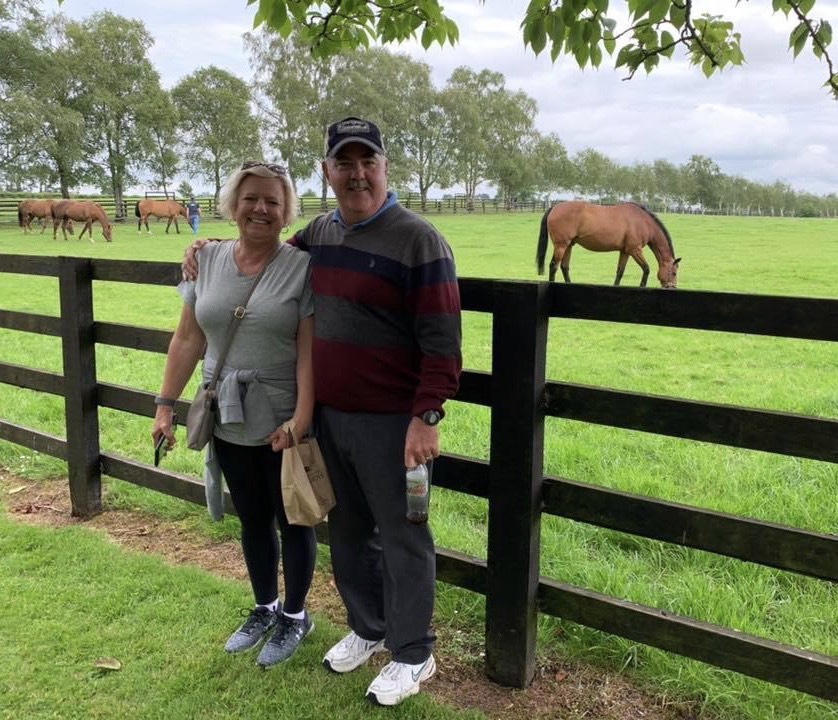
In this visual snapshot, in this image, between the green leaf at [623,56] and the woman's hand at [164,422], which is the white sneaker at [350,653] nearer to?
the woman's hand at [164,422]

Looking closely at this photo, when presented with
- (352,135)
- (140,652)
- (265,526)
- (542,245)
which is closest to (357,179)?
(352,135)

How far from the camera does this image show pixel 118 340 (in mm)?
3945

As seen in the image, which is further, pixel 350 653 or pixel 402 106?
pixel 402 106

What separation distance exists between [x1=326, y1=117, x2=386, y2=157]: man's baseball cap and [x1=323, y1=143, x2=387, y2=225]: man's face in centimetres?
→ 2

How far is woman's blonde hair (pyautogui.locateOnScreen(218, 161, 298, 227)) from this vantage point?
255cm

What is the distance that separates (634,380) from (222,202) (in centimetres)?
571

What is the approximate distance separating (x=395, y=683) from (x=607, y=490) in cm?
98

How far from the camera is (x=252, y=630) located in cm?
294

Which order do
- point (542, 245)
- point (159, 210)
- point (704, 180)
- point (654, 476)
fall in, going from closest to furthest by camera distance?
point (654, 476), point (704, 180), point (542, 245), point (159, 210)

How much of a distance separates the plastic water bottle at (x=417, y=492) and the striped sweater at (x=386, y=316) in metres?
0.19

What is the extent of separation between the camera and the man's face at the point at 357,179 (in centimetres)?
233

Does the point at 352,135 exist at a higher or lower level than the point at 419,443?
higher

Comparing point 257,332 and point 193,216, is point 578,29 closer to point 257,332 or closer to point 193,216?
point 257,332

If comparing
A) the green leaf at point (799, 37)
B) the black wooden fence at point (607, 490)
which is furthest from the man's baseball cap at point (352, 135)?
the green leaf at point (799, 37)
